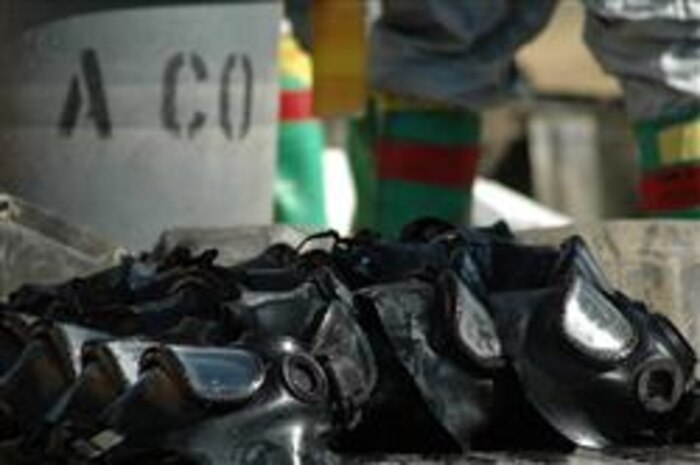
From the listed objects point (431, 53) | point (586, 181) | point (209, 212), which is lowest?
point (586, 181)

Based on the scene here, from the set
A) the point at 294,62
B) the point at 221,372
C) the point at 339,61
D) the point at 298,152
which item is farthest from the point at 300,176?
the point at 221,372

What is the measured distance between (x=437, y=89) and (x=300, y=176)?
33.2 inches

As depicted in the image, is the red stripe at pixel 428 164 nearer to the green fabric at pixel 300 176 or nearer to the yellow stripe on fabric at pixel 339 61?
the yellow stripe on fabric at pixel 339 61

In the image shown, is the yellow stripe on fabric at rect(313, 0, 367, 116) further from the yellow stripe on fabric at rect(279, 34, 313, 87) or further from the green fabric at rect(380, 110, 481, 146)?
the yellow stripe on fabric at rect(279, 34, 313, 87)

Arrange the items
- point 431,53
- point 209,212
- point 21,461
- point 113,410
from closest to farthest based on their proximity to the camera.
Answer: point 113,410 → point 21,461 → point 209,212 → point 431,53

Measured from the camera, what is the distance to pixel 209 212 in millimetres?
2416

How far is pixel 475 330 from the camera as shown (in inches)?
56.9

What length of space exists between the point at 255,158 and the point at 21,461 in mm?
1151

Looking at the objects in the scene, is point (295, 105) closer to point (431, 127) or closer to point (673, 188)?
point (431, 127)

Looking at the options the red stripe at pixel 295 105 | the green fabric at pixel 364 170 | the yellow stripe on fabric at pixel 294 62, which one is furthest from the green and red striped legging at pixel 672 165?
the yellow stripe on fabric at pixel 294 62

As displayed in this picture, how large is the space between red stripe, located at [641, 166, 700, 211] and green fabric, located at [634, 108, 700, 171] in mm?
12

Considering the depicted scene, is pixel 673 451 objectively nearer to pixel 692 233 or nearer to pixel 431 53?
pixel 692 233

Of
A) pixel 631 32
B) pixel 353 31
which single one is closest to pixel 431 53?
pixel 353 31

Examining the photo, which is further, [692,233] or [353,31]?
[353,31]
